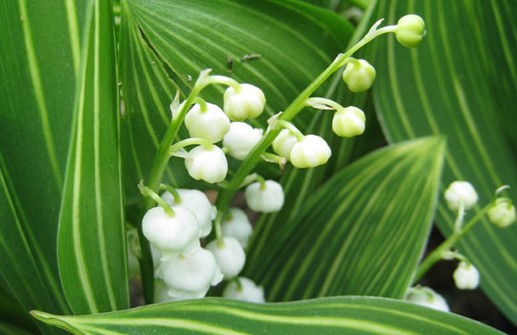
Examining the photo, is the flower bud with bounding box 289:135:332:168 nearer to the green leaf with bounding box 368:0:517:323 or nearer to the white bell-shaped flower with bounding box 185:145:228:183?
the white bell-shaped flower with bounding box 185:145:228:183

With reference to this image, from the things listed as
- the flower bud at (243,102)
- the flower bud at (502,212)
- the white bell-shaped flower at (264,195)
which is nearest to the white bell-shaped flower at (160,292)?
the white bell-shaped flower at (264,195)

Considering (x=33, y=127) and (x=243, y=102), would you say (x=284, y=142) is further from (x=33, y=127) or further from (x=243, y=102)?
(x=33, y=127)

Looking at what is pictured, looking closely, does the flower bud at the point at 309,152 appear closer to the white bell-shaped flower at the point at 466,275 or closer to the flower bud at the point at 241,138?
the flower bud at the point at 241,138

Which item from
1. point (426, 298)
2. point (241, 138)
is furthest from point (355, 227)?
point (241, 138)

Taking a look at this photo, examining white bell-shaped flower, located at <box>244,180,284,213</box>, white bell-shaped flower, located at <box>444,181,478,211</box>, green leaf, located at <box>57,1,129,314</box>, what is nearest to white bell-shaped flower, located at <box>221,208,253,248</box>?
white bell-shaped flower, located at <box>244,180,284,213</box>

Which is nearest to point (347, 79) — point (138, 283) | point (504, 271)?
point (504, 271)

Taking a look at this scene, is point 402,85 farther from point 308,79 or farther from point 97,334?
point 97,334
